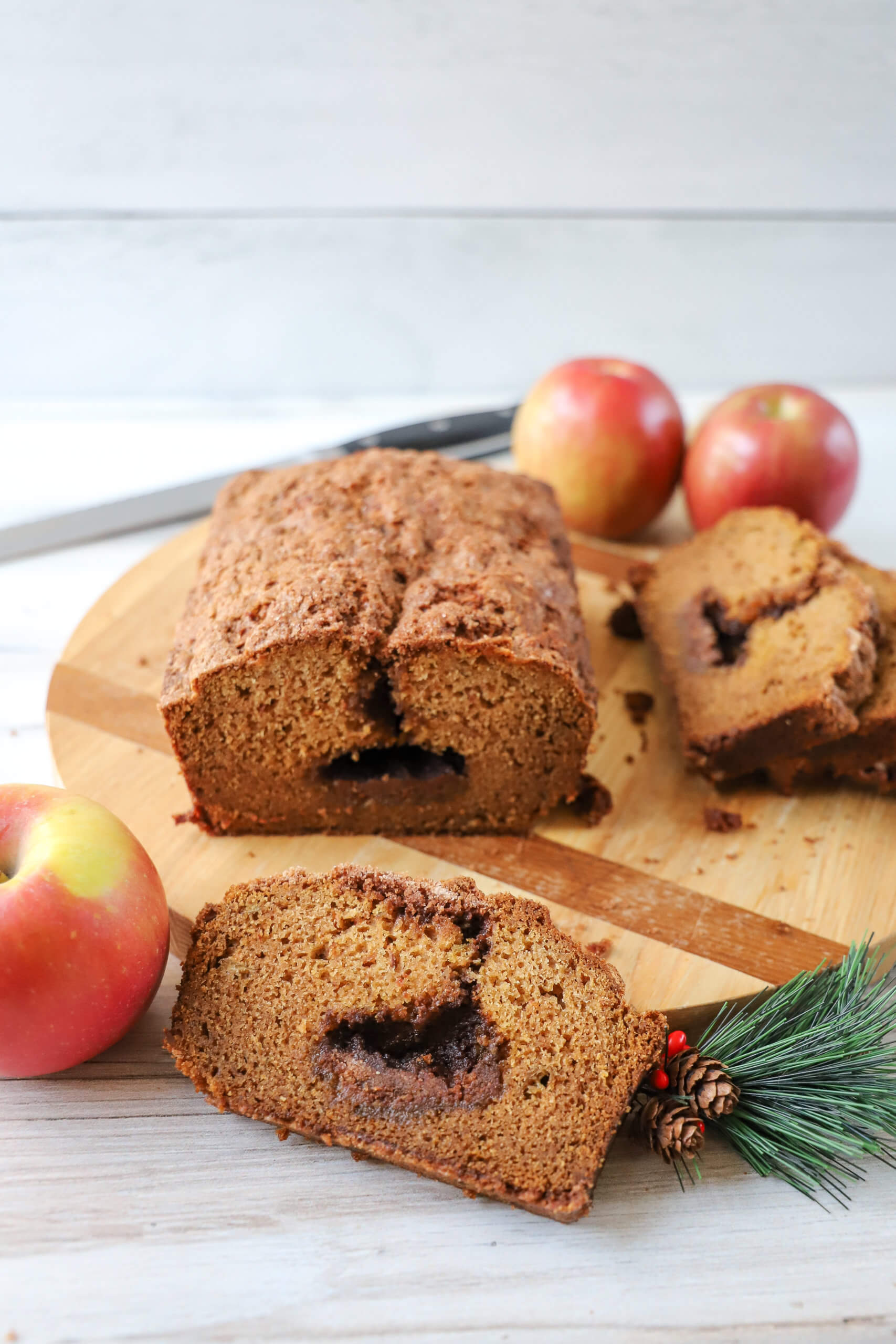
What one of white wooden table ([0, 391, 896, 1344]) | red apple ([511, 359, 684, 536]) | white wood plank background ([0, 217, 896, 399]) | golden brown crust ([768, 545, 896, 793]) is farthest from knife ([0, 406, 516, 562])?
white wooden table ([0, 391, 896, 1344])

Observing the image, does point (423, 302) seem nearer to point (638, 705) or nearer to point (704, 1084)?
point (638, 705)

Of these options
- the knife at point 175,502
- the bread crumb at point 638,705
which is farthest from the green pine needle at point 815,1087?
the knife at point 175,502

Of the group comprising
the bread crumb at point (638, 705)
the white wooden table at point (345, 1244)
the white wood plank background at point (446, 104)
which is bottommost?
the white wooden table at point (345, 1244)

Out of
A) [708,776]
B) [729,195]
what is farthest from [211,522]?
[729,195]

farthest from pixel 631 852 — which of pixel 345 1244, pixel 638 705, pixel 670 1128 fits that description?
pixel 345 1244

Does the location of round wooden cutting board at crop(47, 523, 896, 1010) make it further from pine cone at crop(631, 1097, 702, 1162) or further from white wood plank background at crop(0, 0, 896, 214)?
white wood plank background at crop(0, 0, 896, 214)

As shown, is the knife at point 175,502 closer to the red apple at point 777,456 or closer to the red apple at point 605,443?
the red apple at point 605,443
